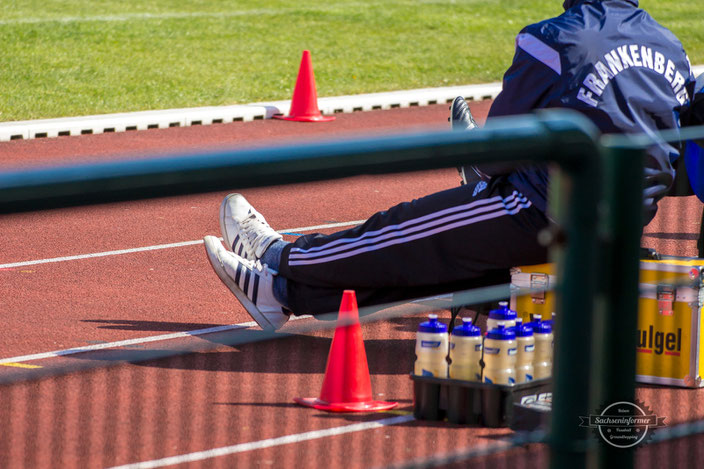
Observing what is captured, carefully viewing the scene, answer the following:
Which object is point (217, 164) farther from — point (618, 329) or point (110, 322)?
point (110, 322)

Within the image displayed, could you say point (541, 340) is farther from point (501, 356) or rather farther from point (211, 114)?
point (211, 114)

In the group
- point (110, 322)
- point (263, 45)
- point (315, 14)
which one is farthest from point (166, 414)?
point (315, 14)

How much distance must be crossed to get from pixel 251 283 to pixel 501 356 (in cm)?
176

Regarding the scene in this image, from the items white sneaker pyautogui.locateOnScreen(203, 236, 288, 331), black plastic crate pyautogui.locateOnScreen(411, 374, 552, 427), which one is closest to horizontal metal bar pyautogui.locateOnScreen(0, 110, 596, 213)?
black plastic crate pyautogui.locateOnScreen(411, 374, 552, 427)

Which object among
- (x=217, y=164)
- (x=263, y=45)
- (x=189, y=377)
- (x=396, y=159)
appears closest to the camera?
(x=217, y=164)

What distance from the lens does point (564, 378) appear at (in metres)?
2.28

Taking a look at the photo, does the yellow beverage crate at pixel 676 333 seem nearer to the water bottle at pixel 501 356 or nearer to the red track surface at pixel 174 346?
the red track surface at pixel 174 346

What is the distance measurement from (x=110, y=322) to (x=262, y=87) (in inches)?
460

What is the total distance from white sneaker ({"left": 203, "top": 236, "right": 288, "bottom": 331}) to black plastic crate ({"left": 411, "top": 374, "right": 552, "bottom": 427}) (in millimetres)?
1213

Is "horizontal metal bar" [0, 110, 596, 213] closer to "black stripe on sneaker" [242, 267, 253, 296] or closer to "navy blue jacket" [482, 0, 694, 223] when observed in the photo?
"navy blue jacket" [482, 0, 694, 223]

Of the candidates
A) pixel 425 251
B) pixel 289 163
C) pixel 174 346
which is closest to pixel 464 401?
pixel 425 251

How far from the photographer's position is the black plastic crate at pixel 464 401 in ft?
16.4

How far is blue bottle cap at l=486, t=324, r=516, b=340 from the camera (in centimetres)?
513

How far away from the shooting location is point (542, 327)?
16.9ft
